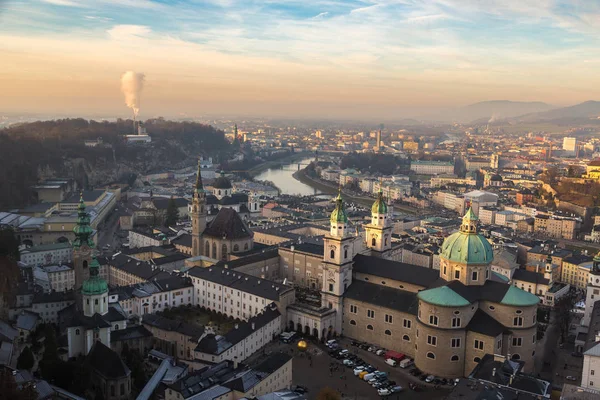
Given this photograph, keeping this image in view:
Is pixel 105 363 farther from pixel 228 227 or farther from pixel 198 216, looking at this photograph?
pixel 198 216

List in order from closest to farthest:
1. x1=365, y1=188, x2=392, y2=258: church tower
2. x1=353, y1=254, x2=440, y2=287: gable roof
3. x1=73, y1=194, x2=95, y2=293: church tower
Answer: x1=73, y1=194, x2=95, y2=293: church tower
x1=353, y1=254, x2=440, y2=287: gable roof
x1=365, y1=188, x2=392, y2=258: church tower

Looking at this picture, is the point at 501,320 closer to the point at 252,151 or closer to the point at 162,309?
the point at 162,309

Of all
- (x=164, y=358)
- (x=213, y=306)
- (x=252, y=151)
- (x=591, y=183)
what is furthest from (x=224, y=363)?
(x=252, y=151)

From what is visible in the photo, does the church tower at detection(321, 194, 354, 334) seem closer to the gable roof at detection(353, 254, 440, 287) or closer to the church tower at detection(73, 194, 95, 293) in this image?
the gable roof at detection(353, 254, 440, 287)

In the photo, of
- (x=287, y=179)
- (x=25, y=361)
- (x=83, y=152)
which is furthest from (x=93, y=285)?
(x=287, y=179)

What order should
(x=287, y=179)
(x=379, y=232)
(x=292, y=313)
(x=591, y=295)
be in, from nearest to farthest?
(x=292, y=313)
(x=591, y=295)
(x=379, y=232)
(x=287, y=179)

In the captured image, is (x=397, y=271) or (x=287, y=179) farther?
(x=287, y=179)

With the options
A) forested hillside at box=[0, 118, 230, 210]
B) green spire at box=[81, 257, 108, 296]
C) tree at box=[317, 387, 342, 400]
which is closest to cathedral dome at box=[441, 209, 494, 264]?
tree at box=[317, 387, 342, 400]
